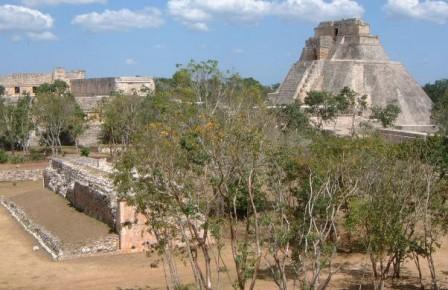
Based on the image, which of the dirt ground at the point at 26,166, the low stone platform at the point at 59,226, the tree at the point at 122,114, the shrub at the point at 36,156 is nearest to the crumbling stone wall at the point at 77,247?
the low stone platform at the point at 59,226

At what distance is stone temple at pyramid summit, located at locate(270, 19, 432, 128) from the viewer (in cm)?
4012

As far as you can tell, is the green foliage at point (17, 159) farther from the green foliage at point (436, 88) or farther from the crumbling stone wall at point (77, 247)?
the green foliage at point (436, 88)

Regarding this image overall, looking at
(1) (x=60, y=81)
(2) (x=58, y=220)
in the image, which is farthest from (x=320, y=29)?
(2) (x=58, y=220)

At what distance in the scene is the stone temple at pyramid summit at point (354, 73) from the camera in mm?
40125

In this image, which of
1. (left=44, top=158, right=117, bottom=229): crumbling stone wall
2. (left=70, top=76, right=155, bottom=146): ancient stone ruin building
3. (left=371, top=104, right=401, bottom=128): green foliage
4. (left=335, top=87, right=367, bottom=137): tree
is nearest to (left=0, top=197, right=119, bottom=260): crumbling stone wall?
(left=44, top=158, right=117, bottom=229): crumbling stone wall

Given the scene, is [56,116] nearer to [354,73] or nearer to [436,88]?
[354,73]

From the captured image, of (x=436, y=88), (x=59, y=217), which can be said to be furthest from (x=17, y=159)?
(x=436, y=88)

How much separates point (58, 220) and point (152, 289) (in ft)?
22.8

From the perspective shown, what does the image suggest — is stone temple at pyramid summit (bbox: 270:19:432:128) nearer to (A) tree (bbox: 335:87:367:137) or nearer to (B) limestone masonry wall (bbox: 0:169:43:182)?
(A) tree (bbox: 335:87:367:137)

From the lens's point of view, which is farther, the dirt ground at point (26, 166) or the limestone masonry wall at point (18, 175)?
the dirt ground at point (26, 166)

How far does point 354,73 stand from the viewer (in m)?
41.6

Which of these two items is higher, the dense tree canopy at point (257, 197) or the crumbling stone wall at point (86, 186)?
the dense tree canopy at point (257, 197)

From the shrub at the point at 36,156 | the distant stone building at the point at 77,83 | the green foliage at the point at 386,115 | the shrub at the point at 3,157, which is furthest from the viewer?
the distant stone building at the point at 77,83

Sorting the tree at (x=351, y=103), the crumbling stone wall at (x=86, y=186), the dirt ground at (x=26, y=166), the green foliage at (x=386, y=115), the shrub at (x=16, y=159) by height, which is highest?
the tree at (x=351, y=103)
